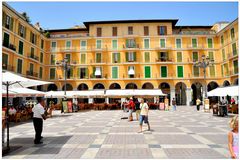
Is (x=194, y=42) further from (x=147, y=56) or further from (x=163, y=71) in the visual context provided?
(x=147, y=56)

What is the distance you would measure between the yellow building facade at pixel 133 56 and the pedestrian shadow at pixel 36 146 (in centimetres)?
2716

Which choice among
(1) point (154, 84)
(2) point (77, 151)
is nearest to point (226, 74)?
(1) point (154, 84)

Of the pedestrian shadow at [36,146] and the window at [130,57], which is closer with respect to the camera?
the pedestrian shadow at [36,146]

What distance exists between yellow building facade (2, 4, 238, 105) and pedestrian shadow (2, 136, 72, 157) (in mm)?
27159

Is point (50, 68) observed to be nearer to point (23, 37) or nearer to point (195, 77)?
point (23, 37)

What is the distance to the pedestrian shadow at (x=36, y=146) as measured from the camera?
6305 mm

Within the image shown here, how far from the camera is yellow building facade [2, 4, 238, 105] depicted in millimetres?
35062

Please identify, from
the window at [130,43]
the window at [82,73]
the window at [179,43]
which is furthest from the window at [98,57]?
the window at [179,43]

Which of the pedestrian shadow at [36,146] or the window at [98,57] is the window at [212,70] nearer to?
the window at [98,57]

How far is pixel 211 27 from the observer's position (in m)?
39.4

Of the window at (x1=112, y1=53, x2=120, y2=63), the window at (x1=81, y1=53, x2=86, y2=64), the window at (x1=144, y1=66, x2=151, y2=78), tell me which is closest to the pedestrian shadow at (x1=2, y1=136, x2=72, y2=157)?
the window at (x1=144, y1=66, x2=151, y2=78)

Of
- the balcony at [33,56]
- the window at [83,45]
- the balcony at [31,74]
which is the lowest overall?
the balcony at [31,74]

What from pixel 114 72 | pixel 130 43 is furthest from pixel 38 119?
pixel 130 43

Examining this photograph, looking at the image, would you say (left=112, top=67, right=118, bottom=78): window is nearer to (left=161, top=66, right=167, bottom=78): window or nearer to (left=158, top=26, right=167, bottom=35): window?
(left=161, top=66, right=167, bottom=78): window
